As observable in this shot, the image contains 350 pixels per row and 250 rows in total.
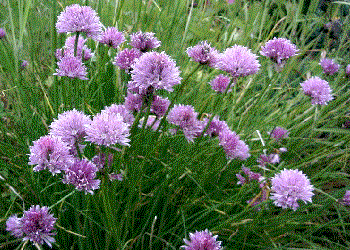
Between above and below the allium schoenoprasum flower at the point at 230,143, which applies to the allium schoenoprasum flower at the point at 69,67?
above

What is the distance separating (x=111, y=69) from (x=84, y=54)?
295 mm

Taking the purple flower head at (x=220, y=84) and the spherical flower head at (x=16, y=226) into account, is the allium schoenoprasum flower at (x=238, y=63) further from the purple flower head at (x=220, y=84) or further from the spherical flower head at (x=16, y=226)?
the spherical flower head at (x=16, y=226)

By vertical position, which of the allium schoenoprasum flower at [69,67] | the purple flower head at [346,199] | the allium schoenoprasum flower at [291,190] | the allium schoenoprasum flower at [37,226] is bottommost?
the purple flower head at [346,199]

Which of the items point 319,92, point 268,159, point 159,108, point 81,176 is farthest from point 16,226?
point 319,92

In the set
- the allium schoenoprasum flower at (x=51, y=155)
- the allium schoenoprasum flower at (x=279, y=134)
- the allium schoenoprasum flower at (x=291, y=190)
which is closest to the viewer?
the allium schoenoprasum flower at (x=51, y=155)

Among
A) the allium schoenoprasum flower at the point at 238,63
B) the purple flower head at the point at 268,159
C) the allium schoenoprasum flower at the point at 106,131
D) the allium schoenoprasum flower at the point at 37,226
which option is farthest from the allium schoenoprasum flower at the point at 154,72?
the purple flower head at the point at 268,159

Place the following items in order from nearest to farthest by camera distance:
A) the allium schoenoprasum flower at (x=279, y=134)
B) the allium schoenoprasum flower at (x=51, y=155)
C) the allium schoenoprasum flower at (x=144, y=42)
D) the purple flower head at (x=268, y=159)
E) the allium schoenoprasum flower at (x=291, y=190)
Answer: the allium schoenoprasum flower at (x=51, y=155) < the allium schoenoprasum flower at (x=291, y=190) < the allium schoenoprasum flower at (x=144, y=42) < the purple flower head at (x=268, y=159) < the allium schoenoprasum flower at (x=279, y=134)

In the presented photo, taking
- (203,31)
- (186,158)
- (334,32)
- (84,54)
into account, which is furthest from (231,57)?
(334,32)

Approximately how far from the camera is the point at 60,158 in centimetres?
80

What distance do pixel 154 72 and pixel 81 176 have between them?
0.26 metres

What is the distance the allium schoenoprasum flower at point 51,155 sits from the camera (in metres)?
0.79

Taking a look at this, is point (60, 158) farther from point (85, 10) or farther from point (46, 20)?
point (46, 20)

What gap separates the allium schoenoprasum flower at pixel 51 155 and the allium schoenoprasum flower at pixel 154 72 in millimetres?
204

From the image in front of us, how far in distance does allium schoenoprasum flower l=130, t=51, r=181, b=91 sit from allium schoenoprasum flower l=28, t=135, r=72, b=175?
204 mm
